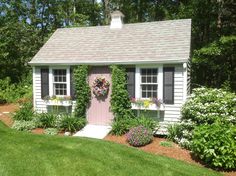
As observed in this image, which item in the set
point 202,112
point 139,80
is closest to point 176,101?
point 202,112

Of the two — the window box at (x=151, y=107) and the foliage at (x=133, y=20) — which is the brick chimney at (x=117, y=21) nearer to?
the foliage at (x=133, y=20)

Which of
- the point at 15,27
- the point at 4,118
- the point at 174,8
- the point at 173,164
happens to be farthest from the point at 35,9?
the point at 173,164

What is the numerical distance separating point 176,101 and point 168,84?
2.30ft

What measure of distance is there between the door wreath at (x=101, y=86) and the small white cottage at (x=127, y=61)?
24 cm

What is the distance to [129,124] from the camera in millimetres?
11008

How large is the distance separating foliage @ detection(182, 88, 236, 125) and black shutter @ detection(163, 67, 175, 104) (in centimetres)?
71

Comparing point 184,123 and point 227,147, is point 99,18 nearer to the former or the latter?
point 184,123

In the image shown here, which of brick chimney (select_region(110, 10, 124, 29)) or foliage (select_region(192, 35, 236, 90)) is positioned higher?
brick chimney (select_region(110, 10, 124, 29))

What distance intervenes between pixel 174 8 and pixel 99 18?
37.4ft

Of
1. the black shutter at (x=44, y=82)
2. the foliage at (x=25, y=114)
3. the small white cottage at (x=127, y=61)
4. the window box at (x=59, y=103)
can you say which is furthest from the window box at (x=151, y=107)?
the foliage at (x=25, y=114)

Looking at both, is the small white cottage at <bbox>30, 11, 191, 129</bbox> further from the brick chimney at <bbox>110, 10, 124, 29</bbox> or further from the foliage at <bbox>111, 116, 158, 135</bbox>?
the foliage at <bbox>111, 116, 158, 135</bbox>

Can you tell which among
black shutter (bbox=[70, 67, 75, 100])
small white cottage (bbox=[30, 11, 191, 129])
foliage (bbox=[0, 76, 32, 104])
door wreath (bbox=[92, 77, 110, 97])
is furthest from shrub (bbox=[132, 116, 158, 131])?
foliage (bbox=[0, 76, 32, 104])

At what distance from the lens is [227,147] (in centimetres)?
777

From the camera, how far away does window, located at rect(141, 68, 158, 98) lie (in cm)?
1116
